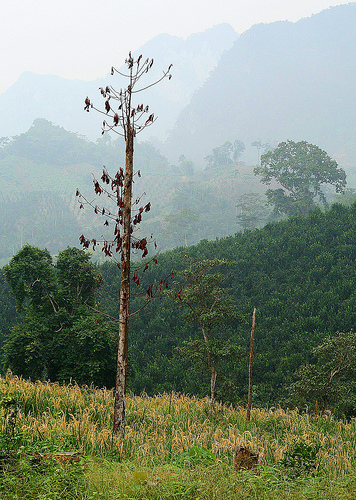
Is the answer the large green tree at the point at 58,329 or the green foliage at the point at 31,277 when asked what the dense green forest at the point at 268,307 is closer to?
the large green tree at the point at 58,329

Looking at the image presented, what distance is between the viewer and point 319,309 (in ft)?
82.4

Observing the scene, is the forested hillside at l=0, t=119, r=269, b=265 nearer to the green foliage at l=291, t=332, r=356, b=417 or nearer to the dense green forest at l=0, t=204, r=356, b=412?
the dense green forest at l=0, t=204, r=356, b=412

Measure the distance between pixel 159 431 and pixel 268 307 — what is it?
2007cm

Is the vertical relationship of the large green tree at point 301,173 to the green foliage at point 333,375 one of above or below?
above

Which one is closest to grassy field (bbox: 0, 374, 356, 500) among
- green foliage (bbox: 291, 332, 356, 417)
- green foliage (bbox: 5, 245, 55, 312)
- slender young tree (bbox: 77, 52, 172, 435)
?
slender young tree (bbox: 77, 52, 172, 435)

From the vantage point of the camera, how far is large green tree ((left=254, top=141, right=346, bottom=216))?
2231 inches

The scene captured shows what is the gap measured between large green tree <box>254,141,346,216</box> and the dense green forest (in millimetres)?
23321

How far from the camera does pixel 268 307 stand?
86.8 ft

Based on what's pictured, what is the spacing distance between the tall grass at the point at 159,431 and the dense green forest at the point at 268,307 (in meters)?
6.23

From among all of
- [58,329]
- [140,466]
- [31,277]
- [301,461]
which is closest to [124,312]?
[140,466]

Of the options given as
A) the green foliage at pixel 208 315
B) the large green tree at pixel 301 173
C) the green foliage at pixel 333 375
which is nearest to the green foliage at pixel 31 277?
the green foliage at pixel 208 315

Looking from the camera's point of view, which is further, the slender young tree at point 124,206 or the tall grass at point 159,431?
the slender young tree at point 124,206

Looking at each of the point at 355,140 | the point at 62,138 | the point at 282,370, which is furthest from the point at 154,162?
the point at 282,370

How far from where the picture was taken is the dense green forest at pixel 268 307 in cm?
2153
